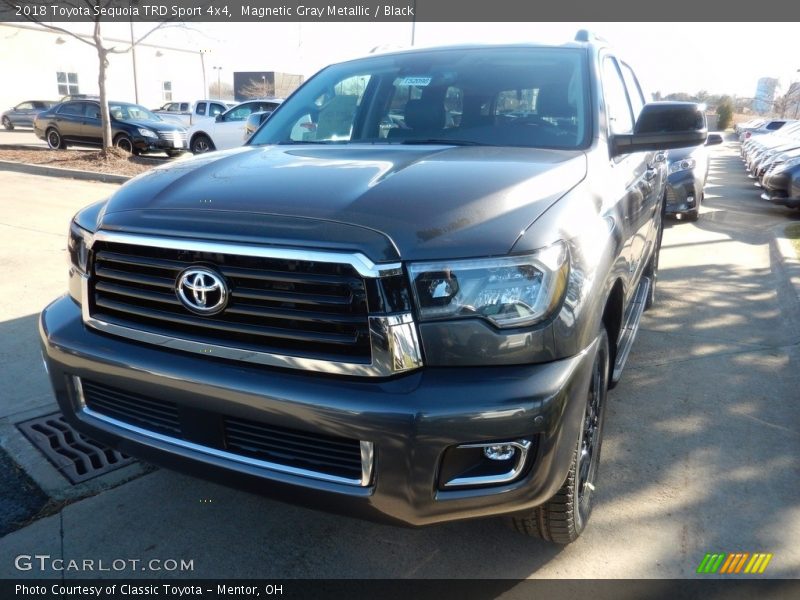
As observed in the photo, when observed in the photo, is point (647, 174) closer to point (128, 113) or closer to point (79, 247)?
point (79, 247)

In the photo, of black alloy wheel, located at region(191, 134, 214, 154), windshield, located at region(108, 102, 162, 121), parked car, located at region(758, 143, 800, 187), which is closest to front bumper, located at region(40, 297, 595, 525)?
parked car, located at region(758, 143, 800, 187)

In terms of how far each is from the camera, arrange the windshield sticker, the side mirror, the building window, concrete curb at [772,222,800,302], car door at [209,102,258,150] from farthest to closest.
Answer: the building window, car door at [209,102,258,150], concrete curb at [772,222,800,302], the windshield sticker, the side mirror

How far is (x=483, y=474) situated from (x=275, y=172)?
131cm

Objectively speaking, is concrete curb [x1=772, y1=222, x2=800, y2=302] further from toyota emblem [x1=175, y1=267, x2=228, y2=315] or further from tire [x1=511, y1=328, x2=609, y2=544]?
toyota emblem [x1=175, y1=267, x2=228, y2=315]

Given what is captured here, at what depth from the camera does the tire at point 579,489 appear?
226cm

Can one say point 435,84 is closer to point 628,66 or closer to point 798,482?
point 628,66

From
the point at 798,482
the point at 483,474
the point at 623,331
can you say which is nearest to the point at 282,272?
the point at 483,474

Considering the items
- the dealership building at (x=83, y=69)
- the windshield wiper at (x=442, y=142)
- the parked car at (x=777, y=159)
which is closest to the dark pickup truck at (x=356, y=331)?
the windshield wiper at (x=442, y=142)

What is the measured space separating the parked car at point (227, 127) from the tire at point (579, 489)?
14.5m

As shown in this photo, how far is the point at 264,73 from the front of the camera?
53.2 metres

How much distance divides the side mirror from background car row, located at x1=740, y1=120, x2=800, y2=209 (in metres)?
8.92

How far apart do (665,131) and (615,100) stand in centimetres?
62

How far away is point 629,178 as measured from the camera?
3.13 m

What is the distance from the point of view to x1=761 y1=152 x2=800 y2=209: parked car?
34.4 ft
